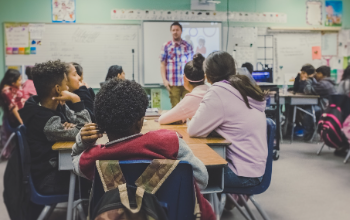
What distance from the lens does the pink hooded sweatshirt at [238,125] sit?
6.40 feet

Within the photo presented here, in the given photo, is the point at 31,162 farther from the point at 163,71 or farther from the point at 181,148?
the point at 163,71

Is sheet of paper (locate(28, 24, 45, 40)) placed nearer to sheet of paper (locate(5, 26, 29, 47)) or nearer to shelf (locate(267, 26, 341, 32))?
sheet of paper (locate(5, 26, 29, 47))

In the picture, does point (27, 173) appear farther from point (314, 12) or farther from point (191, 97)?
point (314, 12)

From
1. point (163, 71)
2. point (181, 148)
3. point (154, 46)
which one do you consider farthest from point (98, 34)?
point (181, 148)

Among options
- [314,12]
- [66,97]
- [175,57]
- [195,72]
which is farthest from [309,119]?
[66,97]

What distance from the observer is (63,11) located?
581cm

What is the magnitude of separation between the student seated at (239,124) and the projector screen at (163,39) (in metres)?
4.08

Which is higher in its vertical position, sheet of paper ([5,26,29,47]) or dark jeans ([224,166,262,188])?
sheet of paper ([5,26,29,47])

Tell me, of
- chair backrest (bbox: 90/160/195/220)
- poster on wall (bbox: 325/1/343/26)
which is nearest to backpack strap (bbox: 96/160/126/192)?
chair backrest (bbox: 90/160/195/220)

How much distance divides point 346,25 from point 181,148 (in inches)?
260

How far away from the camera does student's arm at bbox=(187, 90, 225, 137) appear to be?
1.98 metres

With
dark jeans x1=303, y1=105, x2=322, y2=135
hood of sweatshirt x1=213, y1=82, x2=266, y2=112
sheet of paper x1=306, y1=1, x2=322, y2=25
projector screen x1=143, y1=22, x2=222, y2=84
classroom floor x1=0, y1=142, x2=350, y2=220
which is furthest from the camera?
sheet of paper x1=306, y1=1, x2=322, y2=25

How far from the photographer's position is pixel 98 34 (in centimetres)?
589

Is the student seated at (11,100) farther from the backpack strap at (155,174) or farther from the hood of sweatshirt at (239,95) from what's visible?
the backpack strap at (155,174)
